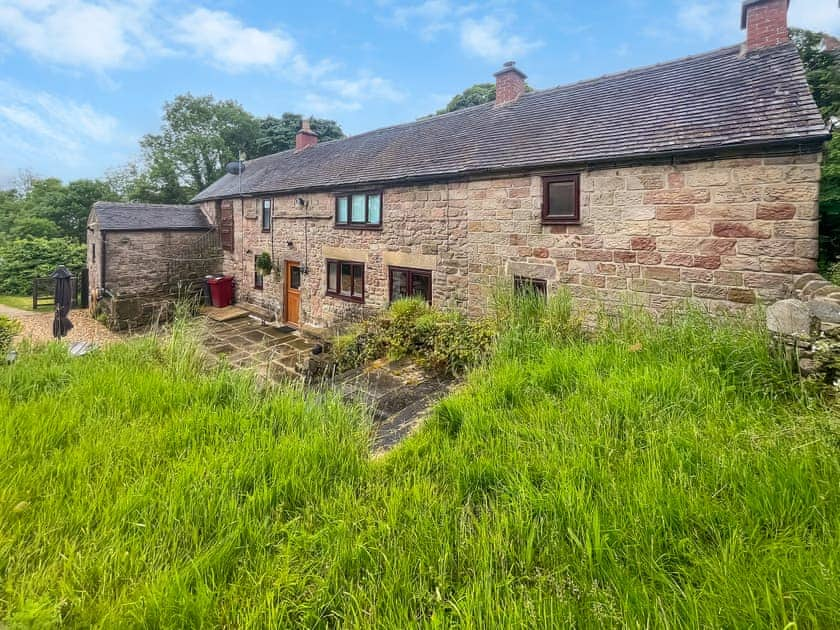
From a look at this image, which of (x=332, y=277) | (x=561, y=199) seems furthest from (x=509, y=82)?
(x=332, y=277)

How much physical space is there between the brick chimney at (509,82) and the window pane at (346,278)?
664 cm

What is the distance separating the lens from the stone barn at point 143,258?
15266mm

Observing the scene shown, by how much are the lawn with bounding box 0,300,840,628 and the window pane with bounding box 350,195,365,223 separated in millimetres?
8748

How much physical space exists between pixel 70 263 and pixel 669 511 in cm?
2881

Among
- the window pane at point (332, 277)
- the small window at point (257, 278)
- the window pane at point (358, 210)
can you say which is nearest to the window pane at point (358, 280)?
the window pane at point (332, 277)

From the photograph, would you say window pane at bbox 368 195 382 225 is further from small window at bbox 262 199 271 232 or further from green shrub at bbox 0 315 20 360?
green shrub at bbox 0 315 20 360

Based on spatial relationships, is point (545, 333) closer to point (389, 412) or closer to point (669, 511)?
point (389, 412)

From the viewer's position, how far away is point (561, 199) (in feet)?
25.5

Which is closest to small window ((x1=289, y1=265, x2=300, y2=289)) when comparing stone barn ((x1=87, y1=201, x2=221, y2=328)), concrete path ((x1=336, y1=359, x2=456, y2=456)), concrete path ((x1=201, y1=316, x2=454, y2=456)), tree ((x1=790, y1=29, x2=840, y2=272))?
concrete path ((x1=201, y1=316, x2=454, y2=456))

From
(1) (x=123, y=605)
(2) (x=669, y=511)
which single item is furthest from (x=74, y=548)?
(2) (x=669, y=511)

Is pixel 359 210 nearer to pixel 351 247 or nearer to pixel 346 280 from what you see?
pixel 351 247

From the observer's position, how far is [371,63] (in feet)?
80.2

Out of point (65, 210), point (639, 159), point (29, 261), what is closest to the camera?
point (639, 159)

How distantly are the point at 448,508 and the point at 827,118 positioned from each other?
12.9m
